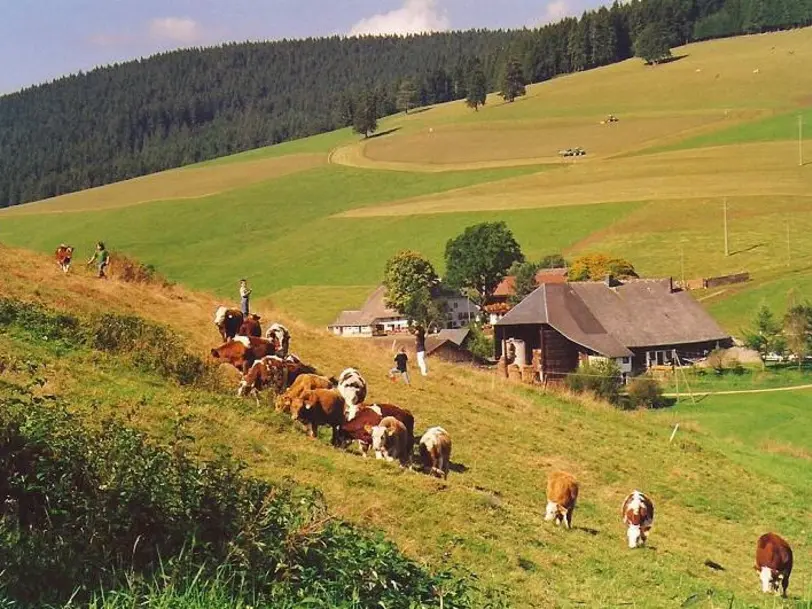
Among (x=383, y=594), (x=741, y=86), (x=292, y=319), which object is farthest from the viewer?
(x=741, y=86)

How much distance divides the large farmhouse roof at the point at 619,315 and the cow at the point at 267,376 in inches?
1775

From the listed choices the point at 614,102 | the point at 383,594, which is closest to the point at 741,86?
the point at 614,102

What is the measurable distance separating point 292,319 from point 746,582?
20432mm

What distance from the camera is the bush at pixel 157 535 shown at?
24.8 ft

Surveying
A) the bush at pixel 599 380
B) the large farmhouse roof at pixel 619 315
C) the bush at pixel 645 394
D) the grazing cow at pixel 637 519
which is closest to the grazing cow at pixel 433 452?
the grazing cow at pixel 637 519

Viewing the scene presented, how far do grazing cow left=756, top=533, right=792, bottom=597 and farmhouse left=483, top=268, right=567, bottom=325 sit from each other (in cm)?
Answer: 6330

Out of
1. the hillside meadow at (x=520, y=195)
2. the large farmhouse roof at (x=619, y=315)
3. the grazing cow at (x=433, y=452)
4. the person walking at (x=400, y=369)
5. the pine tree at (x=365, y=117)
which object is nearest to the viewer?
the grazing cow at (x=433, y=452)

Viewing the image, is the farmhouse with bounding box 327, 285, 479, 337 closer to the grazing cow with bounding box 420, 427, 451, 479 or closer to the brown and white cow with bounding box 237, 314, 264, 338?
the brown and white cow with bounding box 237, 314, 264, 338

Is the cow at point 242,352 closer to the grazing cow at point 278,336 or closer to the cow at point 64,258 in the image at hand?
the grazing cow at point 278,336

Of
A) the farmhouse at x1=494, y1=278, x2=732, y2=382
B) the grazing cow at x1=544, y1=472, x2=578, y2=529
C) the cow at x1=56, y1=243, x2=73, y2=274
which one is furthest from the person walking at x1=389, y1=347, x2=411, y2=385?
the farmhouse at x1=494, y1=278, x2=732, y2=382

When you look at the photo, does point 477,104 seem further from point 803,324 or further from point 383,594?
point 383,594

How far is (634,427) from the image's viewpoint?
1180 inches

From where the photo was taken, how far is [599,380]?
179 feet

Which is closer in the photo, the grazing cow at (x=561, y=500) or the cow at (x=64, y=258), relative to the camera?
the grazing cow at (x=561, y=500)
